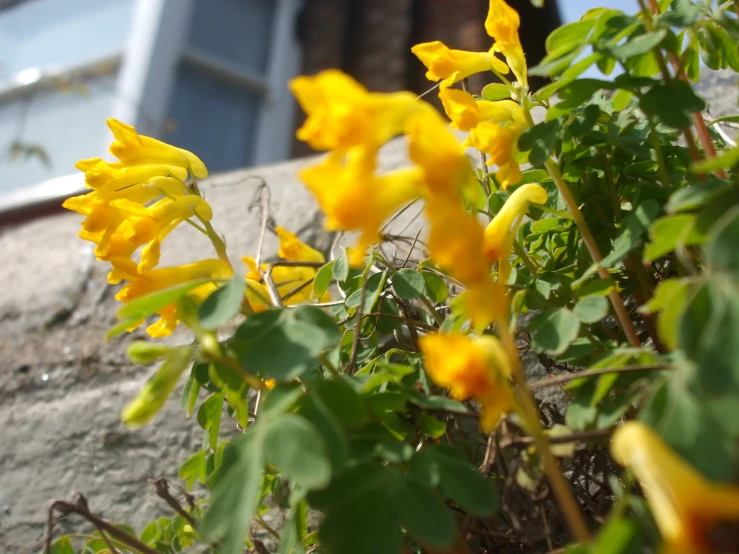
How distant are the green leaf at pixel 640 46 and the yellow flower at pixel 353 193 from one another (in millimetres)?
272

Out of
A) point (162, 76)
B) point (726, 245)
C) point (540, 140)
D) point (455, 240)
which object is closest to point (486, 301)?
point (455, 240)

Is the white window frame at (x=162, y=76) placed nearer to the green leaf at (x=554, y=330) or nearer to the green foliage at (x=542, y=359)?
the green foliage at (x=542, y=359)

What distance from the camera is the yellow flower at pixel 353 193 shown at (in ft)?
1.44

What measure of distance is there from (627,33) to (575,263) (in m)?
0.27

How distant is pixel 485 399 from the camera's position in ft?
1.45

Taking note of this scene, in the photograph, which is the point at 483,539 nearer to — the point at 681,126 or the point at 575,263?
the point at 575,263

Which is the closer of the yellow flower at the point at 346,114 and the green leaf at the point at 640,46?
the yellow flower at the point at 346,114

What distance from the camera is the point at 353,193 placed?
1.44 ft

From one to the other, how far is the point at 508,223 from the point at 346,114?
294mm

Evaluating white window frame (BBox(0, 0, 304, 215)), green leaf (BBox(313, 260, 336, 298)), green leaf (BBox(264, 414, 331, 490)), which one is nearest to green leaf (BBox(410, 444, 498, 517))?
green leaf (BBox(264, 414, 331, 490))

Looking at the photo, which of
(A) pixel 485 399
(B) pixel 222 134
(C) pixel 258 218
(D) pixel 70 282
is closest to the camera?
(A) pixel 485 399

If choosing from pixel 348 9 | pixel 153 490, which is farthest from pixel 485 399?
pixel 348 9

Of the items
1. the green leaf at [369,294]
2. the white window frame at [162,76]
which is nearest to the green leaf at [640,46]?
the green leaf at [369,294]

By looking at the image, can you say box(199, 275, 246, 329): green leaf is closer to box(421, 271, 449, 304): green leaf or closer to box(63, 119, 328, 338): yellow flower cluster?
box(63, 119, 328, 338): yellow flower cluster
